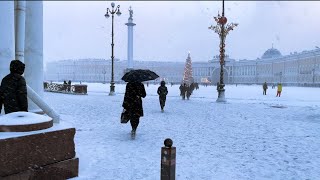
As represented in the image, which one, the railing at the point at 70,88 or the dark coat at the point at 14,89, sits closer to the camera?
the dark coat at the point at 14,89

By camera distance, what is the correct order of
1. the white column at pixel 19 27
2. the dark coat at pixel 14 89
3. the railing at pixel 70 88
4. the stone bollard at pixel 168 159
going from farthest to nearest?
the railing at pixel 70 88, the white column at pixel 19 27, the dark coat at pixel 14 89, the stone bollard at pixel 168 159

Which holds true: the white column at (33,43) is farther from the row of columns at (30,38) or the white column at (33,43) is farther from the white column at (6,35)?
the white column at (6,35)

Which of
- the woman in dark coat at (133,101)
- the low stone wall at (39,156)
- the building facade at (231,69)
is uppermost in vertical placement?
the building facade at (231,69)

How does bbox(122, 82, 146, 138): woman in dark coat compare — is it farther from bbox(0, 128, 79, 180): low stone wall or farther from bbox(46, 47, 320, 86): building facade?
bbox(46, 47, 320, 86): building facade

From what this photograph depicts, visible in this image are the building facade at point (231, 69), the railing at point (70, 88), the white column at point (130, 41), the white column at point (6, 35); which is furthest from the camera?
the building facade at point (231, 69)

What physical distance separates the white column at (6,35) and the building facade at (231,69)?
7990 centimetres

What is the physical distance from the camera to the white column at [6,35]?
5.15 metres

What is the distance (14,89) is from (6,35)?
1118mm

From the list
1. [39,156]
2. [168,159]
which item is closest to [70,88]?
[39,156]

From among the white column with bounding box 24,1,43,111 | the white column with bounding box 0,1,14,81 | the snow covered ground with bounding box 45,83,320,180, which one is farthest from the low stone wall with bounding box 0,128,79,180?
the white column with bounding box 24,1,43,111

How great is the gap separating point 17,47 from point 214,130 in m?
5.62

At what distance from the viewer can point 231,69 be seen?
12688 cm

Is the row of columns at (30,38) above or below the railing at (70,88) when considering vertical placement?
above

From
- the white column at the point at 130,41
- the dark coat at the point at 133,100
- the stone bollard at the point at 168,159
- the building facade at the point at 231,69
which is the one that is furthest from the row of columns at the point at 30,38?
the building facade at the point at 231,69
